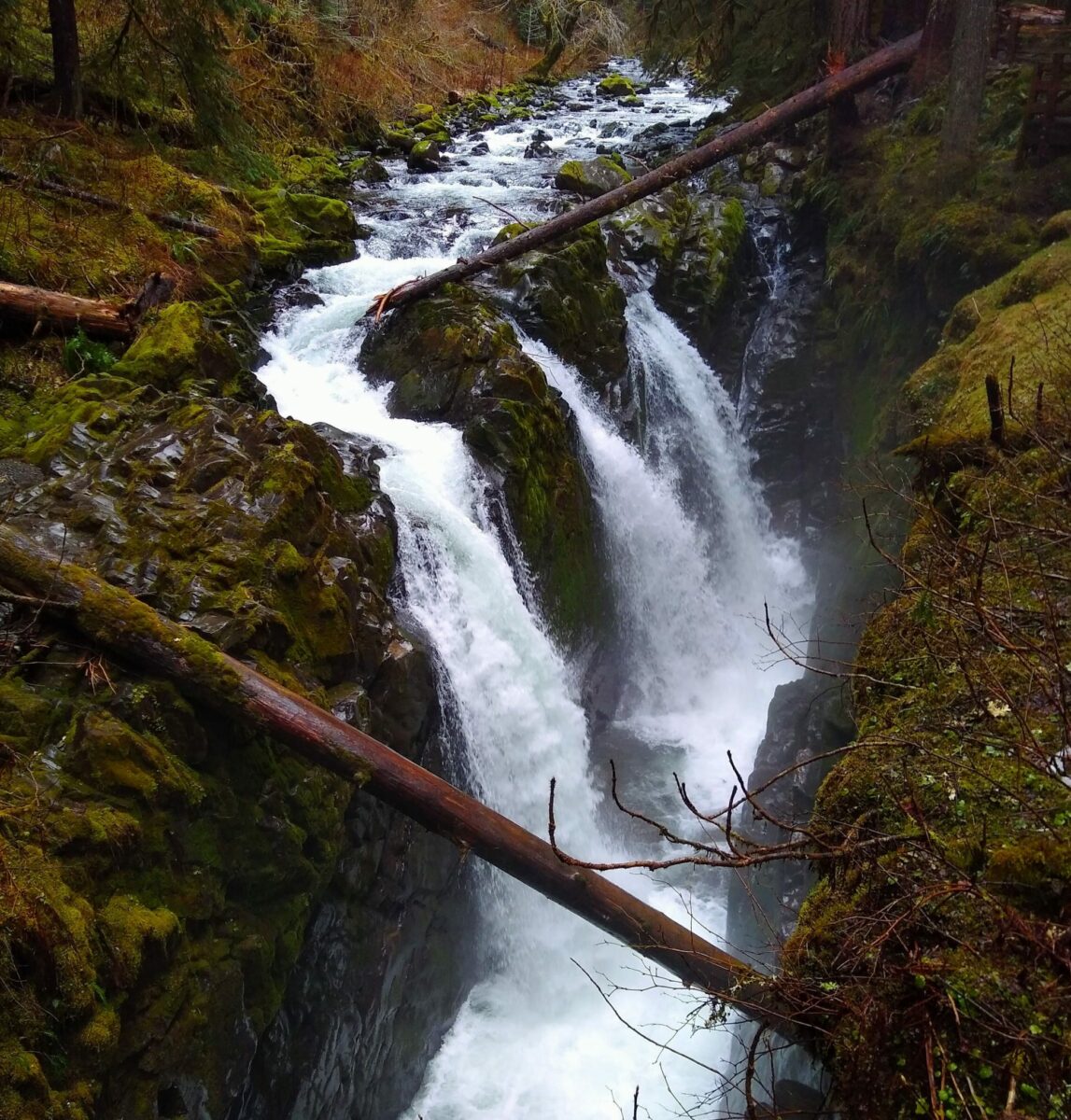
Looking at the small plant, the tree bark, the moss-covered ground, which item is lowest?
the moss-covered ground

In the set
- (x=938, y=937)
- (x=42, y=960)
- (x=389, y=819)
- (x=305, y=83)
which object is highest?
(x=305, y=83)

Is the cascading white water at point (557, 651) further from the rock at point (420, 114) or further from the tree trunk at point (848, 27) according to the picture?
the rock at point (420, 114)

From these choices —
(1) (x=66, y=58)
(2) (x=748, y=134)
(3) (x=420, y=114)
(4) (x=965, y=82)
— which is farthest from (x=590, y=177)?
(1) (x=66, y=58)

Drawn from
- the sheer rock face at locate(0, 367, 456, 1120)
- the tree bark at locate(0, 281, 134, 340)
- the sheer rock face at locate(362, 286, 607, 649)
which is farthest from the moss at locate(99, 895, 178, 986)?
the sheer rock face at locate(362, 286, 607, 649)

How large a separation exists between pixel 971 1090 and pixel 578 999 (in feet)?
18.1

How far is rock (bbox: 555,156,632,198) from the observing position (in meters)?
14.2

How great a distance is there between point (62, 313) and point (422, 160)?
10.8 meters

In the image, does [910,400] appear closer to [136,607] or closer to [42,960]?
[136,607]

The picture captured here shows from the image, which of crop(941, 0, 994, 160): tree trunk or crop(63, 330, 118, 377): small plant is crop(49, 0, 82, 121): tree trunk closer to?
crop(63, 330, 118, 377): small plant

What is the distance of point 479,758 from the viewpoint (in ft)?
23.0

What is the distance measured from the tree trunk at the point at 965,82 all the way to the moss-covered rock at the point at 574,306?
4.57m

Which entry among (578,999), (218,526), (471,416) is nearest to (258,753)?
(218,526)

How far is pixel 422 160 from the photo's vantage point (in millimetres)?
15797

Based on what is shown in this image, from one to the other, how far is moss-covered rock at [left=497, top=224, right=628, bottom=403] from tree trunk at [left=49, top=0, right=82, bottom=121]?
16.8 feet
